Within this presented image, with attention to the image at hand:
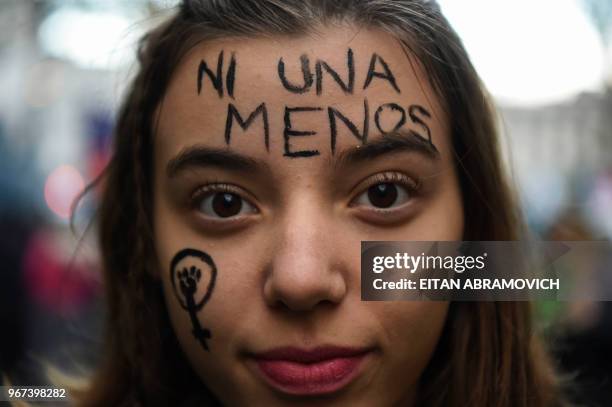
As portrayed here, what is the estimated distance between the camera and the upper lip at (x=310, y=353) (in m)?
0.84

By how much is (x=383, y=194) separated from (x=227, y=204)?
0.25m

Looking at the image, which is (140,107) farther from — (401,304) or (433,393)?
(433,393)

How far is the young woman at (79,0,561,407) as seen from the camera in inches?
33.5

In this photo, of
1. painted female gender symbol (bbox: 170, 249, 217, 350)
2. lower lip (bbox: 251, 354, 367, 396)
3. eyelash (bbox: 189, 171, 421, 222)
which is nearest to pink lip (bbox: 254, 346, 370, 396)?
lower lip (bbox: 251, 354, 367, 396)

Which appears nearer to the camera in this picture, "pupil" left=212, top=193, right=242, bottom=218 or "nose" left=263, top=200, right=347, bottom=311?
"nose" left=263, top=200, right=347, bottom=311

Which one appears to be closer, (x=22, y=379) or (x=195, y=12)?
(x=195, y=12)

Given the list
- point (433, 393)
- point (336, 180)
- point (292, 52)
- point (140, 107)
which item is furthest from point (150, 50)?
point (433, 393)

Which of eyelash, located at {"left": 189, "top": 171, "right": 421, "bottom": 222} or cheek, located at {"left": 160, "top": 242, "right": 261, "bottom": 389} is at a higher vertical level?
eyelash, located at {"left": 189, "top": 171, "right": 421, "bottom": 222}

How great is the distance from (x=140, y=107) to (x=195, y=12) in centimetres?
20

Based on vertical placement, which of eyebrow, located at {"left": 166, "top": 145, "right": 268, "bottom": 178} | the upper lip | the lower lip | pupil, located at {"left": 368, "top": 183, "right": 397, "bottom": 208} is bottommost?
the lower lip

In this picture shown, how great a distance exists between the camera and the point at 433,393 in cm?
101

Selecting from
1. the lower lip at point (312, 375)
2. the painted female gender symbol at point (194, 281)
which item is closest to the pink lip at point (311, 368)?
the lower lip at point (312, 375)

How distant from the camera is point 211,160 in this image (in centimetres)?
89

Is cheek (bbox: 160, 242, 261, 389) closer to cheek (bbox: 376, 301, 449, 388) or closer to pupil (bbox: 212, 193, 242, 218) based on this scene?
pupil (bbox: 212, 193, 242, 218)
